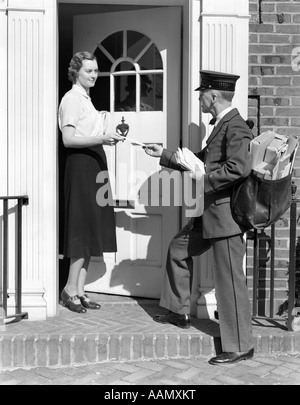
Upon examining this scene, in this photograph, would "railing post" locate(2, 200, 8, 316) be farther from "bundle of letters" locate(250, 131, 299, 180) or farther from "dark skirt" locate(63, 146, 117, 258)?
"bundle of letters" locate(250, 131, 299, 180)

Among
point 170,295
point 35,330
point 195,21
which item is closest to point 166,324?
point 170,295

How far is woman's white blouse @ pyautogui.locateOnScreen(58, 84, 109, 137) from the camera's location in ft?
13.6

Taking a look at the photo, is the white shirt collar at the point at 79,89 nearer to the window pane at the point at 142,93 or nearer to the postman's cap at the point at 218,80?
the window pane at the point at 142,93

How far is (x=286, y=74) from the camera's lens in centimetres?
437

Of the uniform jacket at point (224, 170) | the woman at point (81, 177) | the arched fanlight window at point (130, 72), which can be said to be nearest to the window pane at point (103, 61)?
the arched fanlight window at point (130, 72)

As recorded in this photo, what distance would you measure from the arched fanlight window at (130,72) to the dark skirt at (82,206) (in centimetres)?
71

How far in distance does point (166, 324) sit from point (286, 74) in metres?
2.08

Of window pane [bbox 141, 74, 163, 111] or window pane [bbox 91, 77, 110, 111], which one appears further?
window pane [bbox 91, 77, 110, 111]

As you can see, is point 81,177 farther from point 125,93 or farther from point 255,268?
point 255,268

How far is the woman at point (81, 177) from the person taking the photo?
423 cm

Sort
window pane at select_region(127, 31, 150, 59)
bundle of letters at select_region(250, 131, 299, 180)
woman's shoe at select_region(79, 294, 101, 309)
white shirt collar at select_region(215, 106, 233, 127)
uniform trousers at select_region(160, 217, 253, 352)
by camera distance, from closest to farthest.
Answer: bundle of letters at select_region(250, 131, 299, 180) → uniform trousers at select_region(160, 217, 253, 352) → white shirt collar at select_region(215, 106, 233, 127) → woman's shoe at select_region(79, 294, 101, 309) → window pane at select_region(127, 31, 150, 59)

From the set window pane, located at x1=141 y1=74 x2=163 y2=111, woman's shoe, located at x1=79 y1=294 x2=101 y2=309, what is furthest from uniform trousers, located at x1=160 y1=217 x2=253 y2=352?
window pane, located at x1=141 y1=74 x2=163 y2=111

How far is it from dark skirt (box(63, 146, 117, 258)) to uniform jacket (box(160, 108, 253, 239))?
2.74 feet

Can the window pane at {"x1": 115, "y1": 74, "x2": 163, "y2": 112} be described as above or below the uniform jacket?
above
